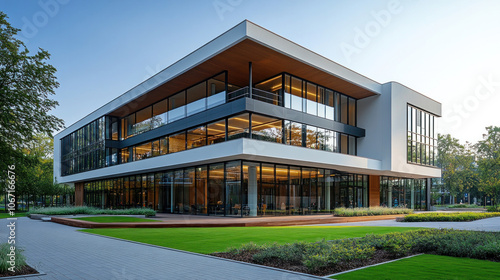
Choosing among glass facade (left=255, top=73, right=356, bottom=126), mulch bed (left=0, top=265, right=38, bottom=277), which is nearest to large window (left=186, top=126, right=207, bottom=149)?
glass facade (left=255, top=73, right=356, bottom=126)

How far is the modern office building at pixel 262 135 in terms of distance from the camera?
→ 90.0 feet

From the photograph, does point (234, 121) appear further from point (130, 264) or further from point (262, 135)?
point (130, 264)

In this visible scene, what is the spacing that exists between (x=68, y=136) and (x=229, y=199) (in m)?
40.8

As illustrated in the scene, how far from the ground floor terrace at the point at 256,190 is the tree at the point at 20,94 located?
684 inches

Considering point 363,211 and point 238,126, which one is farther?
point 363,211

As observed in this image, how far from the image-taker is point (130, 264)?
384 inches

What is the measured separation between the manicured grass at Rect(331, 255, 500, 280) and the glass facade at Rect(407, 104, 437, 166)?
31.3 metres

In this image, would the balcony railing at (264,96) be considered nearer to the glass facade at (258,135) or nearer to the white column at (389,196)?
the glass facade at (258,135)

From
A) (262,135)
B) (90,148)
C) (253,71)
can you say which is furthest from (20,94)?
(90,148)

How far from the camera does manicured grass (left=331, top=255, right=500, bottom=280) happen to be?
315 inches

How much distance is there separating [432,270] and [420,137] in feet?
116

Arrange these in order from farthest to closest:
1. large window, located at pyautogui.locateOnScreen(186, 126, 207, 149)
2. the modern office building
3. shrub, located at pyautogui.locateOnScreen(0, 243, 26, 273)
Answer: large window, located at pyautogui.locateOnScreen(186, 126, 207, 149) → the modern office building → shrub, located at pyautogui.locateOnScreen(0, 243, 26, 273)

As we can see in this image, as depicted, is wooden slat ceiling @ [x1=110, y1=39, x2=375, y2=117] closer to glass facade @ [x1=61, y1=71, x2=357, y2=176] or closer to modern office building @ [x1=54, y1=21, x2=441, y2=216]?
modern office building @ [x1=54, y1=21, x2=441, y2=216]

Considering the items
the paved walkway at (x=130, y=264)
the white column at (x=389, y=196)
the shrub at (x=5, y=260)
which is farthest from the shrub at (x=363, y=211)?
the shrub at (x=5, y=260)
